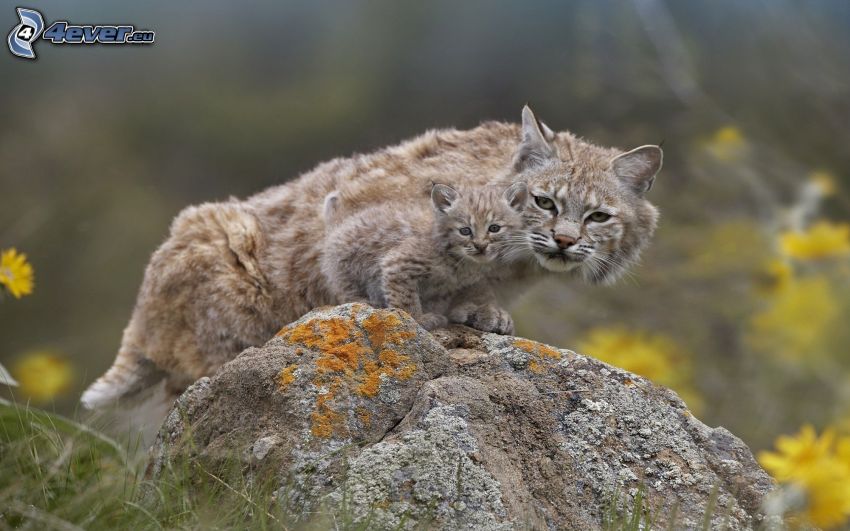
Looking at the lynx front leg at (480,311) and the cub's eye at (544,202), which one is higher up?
the cub's eye at (544,202)

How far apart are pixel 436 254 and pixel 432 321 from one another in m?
0.37

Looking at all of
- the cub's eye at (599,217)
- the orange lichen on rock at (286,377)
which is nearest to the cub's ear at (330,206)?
the cub's eye at (599,217)

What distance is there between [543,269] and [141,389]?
104 inches

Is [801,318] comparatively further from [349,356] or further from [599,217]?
[349,356]

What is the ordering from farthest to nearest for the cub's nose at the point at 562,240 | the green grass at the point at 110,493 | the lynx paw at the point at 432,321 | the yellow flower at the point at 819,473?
the cub's nose at the point at 562,240
the lynx paw at the point at 432,321
the yellow flower at the point at 819,473
the green grass at the point at 110,493

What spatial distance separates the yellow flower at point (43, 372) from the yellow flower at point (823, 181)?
623cm

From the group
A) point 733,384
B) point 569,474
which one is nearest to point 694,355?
point 733,384

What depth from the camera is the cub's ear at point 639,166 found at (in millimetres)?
6664

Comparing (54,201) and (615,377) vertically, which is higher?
(54,201)

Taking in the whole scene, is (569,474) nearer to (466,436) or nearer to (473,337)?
(466,436)

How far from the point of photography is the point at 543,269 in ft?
21.5

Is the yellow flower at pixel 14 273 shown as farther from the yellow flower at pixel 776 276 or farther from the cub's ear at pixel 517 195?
the yellow flower at pixel 776 276

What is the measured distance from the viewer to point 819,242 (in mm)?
9234
